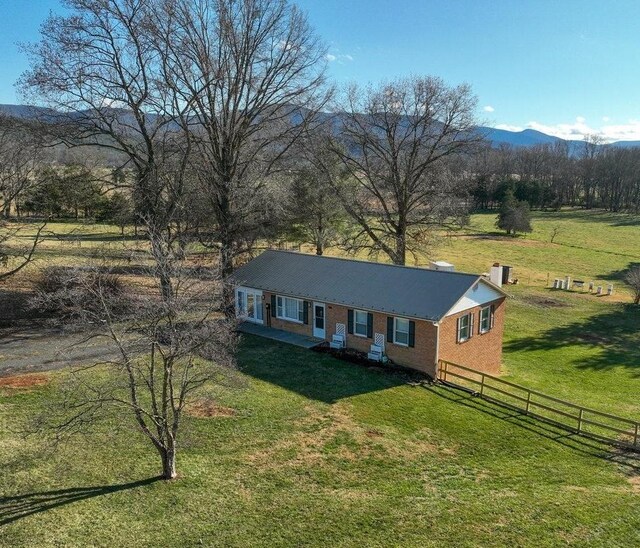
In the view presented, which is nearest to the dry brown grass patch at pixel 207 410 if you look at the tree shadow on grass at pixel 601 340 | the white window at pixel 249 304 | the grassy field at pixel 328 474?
the grassy field at pixel 328 474

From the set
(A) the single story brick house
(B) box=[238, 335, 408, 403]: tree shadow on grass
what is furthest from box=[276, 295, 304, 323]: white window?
(B) box=[238, 335, 408, 403]: tree shadow on grass

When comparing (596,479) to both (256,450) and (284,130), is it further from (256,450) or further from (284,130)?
(284,130)

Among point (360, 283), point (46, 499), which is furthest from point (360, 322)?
point (46, 499)

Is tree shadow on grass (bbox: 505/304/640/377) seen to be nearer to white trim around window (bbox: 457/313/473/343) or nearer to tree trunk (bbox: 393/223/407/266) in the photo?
white trim around window (bbox: 457/313/473/343)

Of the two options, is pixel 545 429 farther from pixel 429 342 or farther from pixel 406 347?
pixel 406 347

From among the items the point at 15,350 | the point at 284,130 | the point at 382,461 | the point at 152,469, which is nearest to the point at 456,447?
the point at 382,461

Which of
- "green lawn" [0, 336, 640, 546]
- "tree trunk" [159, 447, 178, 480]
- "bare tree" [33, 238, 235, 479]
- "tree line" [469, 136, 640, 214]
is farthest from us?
"tree line" [469, 136, 640, 214]
